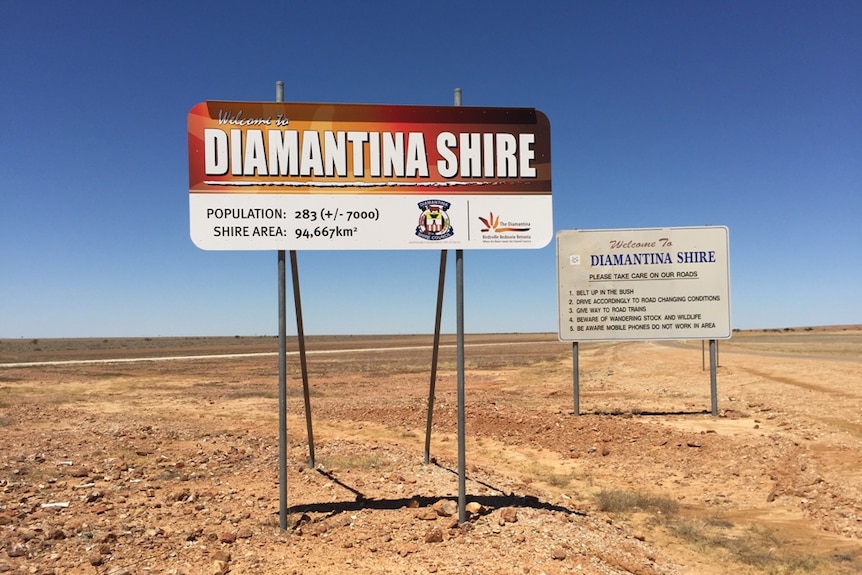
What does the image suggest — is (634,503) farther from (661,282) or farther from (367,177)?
(661,282)

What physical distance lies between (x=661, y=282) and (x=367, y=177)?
9504 mm

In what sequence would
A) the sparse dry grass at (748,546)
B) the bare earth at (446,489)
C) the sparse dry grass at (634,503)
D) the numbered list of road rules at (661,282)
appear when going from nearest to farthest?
the bare earth at (446,489)
the sparse dry grass at (748,546)
the sparse dry grass at (634,503)
the numbered list of road rules at (661,282)

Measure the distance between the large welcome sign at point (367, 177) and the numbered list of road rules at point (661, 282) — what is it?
7692mm

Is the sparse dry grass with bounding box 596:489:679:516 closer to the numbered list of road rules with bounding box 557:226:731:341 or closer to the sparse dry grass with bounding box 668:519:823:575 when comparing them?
the sparse dry grass with bounding box 668:519:823:575

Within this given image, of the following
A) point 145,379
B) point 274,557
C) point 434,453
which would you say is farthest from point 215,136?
point 145,379

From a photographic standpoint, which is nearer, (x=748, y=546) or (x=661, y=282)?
(x=748, y=546)

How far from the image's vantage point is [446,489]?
21.5 ft

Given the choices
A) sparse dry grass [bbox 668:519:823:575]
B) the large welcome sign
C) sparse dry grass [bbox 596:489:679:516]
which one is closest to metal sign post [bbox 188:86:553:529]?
the large welcome sign

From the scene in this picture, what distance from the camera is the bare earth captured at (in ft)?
16.0

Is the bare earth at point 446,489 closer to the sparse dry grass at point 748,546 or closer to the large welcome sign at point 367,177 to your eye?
the sparse dry grass at point 748,546

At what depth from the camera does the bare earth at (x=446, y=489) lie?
16.0 ft

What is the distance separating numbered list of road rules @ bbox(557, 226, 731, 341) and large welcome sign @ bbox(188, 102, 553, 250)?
7.69 meters

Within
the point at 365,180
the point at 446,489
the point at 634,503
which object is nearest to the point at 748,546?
the point at 634,503

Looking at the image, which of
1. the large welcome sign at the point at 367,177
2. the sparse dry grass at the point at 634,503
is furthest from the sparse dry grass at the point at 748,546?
the large welcome sign at the point at 367,177
